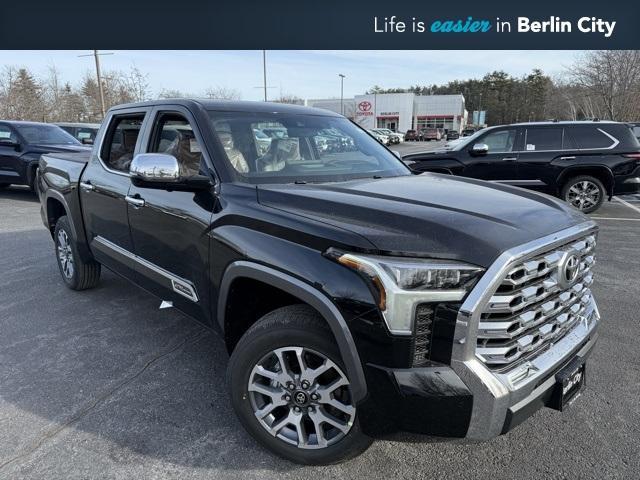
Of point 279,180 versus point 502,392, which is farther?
point 279,180

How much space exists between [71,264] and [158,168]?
9.28 feet

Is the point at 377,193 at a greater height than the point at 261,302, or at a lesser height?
greater

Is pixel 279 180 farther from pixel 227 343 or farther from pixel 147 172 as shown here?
pixel 227 343

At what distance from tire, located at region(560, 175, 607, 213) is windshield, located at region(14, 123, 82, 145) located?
1125 cm

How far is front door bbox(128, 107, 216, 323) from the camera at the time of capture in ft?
9.16

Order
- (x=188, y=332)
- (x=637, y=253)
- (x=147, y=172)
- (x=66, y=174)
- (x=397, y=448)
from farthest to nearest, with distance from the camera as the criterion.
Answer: (x=637, y=253) < (x=66, y=174) < (x=188, y=332) < (x=147, y=172) < (x=397, y=448)

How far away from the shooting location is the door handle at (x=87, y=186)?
409 cm

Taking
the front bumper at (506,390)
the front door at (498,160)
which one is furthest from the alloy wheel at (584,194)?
the front bumper at (506,390)

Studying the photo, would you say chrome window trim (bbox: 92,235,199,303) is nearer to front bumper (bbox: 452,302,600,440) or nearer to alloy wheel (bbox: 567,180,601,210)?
front bumper (bbox: 452,302,600,440)

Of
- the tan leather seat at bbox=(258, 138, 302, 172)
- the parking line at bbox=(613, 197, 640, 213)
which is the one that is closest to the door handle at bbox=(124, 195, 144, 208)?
the tan leather seat at bbox=(258, 138, 302, 172)

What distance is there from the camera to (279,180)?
2.84m

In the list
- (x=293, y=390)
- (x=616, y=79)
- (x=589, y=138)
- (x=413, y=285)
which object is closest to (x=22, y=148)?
(x=293, y=390)
